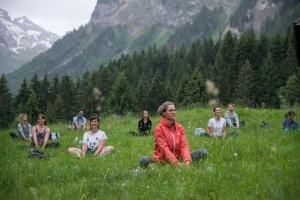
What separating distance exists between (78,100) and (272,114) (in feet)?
233

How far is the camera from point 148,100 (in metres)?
89.9

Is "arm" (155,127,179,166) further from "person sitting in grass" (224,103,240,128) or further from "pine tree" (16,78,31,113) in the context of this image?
"pine tree" (16,78,31,113)

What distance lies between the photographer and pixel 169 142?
9.71 m

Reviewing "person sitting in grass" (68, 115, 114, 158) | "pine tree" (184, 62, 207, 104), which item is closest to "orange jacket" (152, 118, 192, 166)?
"person sitting in grass" (68, 115, 114, 158)

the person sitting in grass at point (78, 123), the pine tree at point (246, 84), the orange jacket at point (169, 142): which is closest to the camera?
the orange jacket at point (169, 142)

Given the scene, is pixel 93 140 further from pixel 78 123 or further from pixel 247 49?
pixel 247 49

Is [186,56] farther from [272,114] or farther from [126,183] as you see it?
[126,183]

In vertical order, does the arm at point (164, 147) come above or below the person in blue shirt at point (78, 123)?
below

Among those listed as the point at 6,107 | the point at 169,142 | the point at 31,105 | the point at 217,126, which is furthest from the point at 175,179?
the point at 6,107

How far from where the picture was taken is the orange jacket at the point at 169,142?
31.3ft

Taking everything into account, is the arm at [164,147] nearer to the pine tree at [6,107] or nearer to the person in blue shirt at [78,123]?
the person in blue shirt at [78,123]

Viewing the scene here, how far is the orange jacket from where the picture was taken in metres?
9.55

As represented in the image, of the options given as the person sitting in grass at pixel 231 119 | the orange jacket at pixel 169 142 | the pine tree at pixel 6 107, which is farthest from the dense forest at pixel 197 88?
the orange jacket at pixel 169 142

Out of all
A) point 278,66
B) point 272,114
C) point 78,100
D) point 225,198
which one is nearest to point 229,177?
point 225,198
